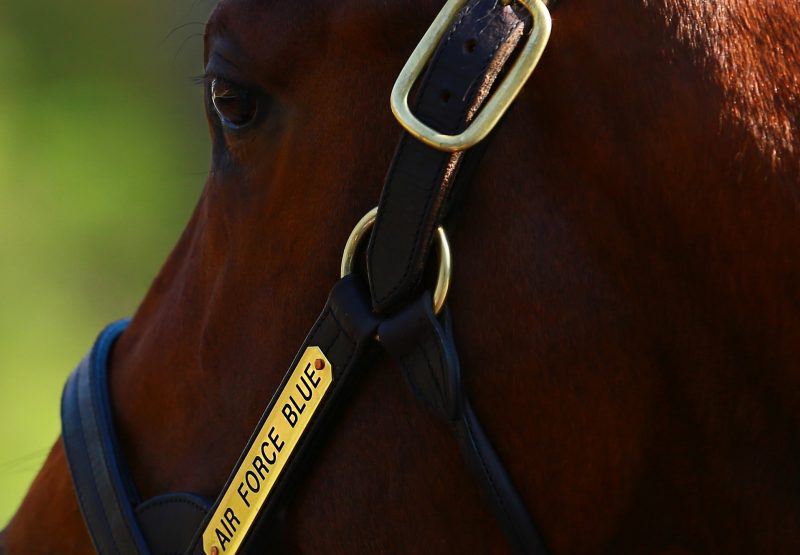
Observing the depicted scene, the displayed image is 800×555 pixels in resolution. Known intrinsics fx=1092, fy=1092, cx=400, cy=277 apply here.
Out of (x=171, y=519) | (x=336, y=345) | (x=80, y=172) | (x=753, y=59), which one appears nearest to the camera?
(x=753, y=59)

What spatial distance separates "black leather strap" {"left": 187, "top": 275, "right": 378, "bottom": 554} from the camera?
5.42 feet

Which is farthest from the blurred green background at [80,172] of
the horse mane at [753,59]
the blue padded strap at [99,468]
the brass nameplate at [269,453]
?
the horse mane at [753,59]

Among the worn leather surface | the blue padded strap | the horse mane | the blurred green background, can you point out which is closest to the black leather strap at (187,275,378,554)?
the worn leather surface

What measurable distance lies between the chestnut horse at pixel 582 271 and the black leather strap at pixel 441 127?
64 millimetres

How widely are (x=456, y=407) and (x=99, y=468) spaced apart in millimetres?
760

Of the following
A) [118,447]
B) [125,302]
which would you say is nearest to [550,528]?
[118,447]

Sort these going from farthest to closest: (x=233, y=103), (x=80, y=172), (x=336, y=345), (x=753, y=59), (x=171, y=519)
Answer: (x=80, y=172), (x=171, y=519), (x=233, y=103), (x=336, y=345), (x=753, y=59)

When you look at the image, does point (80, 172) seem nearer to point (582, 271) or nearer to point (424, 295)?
point (424, 295)

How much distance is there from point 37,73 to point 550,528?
446 inches

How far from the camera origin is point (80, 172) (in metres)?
11.3

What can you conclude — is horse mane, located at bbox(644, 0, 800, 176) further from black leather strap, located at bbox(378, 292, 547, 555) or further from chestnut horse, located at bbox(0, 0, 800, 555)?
black leather strap, located at bbox(378, 292, 547, 555)

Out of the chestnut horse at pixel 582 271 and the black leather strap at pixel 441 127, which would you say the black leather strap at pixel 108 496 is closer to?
the chestnut horse at pixel 582 271

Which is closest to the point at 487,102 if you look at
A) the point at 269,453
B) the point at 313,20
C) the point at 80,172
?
the point at 313,20

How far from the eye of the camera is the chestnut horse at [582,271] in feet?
5.00
